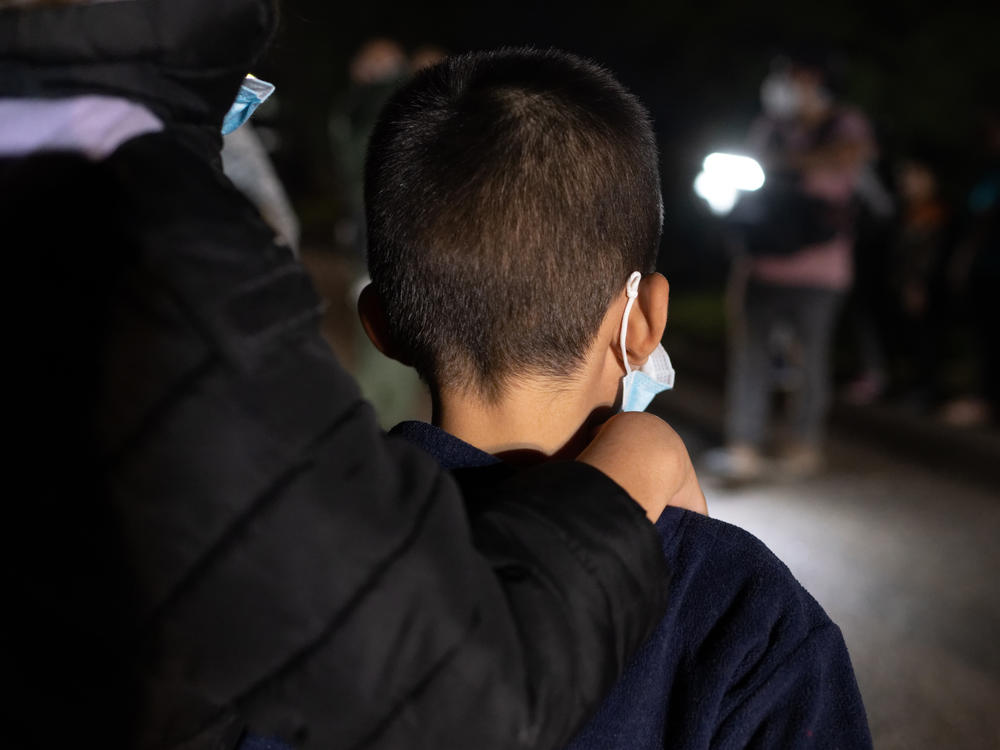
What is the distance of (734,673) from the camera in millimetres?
1204

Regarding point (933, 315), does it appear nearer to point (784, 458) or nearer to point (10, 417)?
point (784, 458)

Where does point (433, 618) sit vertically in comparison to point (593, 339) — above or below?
below

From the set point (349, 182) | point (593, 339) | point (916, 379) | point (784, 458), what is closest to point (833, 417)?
point (916, 379)

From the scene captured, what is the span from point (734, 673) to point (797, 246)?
437 cm

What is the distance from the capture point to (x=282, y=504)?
2.79ft

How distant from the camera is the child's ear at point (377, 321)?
1420 millimetres

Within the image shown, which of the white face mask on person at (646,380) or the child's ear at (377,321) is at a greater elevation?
the white face mask on person at (646,380)

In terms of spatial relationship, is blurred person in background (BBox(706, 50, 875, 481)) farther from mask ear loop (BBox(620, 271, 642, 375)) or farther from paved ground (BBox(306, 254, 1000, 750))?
mask ear loop (BBox(620, 271, 642, 375))

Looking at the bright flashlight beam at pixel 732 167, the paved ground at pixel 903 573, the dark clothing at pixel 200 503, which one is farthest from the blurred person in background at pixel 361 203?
the dark clothing at pixel 200 503

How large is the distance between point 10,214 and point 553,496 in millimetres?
579

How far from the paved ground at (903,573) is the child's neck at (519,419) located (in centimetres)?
260

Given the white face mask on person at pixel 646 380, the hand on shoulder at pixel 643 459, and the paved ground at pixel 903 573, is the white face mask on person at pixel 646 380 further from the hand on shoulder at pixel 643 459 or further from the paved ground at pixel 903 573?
the paved ground at pixel 903 573

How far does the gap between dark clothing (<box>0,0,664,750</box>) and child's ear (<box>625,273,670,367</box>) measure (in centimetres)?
53

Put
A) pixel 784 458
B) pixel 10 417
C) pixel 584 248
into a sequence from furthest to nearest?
pixel 784 458, pixel 584 248, pixel 10 417
